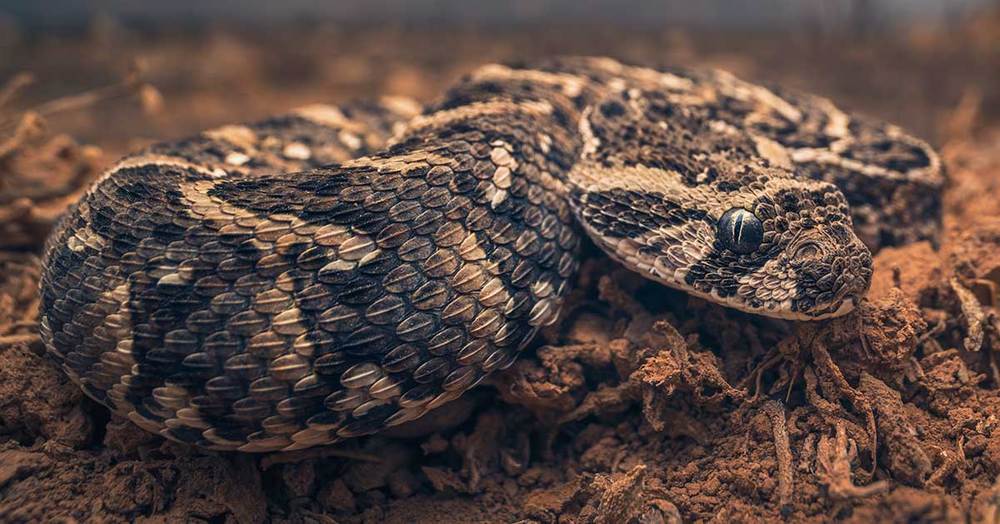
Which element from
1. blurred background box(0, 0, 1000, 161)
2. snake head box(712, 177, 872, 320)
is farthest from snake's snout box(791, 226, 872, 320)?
blurred background box(0, 0, 1000, 161)

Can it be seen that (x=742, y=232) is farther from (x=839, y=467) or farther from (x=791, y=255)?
(x=839, y=467)

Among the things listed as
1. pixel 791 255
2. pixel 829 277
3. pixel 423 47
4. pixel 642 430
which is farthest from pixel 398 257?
pixel 423 47

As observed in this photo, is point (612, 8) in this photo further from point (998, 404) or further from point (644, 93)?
point (998, 404)

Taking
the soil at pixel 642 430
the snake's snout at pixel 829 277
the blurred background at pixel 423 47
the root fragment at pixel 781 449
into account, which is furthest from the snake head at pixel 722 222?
the blurred background at pixel 423 47

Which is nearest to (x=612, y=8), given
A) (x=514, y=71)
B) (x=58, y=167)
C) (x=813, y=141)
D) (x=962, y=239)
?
(x=514, y=71)

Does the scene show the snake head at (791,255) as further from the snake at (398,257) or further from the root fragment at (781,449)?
the root fragment at (781,449)
